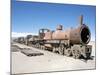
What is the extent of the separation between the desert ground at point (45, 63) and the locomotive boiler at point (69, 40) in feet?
0.22

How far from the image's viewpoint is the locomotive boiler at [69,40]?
2.16 m

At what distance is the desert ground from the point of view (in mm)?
2026

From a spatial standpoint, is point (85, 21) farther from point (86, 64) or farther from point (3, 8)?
point (3, 8)

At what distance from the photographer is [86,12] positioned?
2.31 meters

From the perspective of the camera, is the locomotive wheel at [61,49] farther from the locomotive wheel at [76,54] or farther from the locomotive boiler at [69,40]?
the locomotive wheel at [76,54]

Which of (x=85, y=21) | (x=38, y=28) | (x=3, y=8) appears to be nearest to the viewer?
(x=3, y=8)

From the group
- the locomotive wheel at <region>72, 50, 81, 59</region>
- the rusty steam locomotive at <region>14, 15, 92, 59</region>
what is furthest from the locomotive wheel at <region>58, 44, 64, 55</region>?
the locomotive wheel at <region>72, 50, 81, 59</region>

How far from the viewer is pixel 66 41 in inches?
88.0

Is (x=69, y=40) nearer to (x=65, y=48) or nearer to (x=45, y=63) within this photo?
(x=65, y=48)

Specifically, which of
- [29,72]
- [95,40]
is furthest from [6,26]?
[95,40]

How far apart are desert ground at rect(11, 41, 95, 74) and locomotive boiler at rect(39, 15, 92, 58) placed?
0.22 ft

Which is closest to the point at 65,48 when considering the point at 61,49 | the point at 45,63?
the point at 61,49

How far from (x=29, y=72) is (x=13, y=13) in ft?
2.17

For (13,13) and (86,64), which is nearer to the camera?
(13,13)
